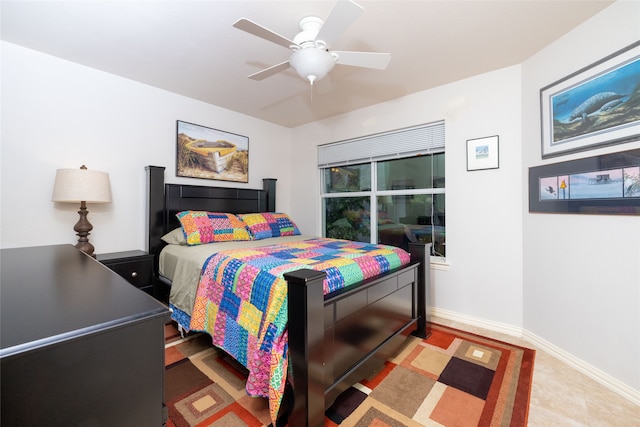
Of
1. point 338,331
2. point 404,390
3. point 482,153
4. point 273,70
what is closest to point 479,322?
point 404,390

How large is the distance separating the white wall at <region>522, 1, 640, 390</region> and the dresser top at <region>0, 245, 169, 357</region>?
98.4 inches

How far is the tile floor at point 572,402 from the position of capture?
4.86 ft

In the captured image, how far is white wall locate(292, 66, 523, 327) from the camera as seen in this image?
2506 millimetres

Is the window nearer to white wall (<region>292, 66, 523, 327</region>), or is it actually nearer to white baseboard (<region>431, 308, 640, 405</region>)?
white wall (<region>292, 66, 523, 327</region>)

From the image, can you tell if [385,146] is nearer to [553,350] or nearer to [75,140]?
[553,350]

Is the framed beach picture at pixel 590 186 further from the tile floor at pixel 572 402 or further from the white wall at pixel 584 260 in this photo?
the tile floor at pixel 572 402

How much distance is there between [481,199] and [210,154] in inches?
120

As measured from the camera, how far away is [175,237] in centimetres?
278

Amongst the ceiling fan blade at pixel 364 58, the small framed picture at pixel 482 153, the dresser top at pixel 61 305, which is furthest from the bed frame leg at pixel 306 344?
the small framed picture at pixel 482 153

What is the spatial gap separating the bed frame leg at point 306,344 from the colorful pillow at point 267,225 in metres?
1.88

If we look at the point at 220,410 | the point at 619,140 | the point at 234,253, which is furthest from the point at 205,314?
the point at 619,140

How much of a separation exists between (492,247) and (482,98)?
143 cm

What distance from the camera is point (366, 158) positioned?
3.51 metres

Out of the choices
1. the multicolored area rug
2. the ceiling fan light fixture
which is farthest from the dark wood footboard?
the ceiling fan light fixture
